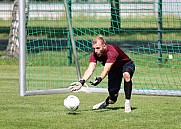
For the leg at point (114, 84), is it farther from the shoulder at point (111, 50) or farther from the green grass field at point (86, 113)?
the shoulder at point (111, 50)

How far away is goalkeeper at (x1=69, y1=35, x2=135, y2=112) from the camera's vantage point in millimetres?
10359

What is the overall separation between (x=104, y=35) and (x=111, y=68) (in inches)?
265

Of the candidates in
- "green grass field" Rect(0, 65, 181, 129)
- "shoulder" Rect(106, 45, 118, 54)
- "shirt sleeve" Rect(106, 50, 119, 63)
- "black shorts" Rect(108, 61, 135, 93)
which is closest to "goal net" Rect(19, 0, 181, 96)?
"green grass field" Rect(0, 65, 181, 129)

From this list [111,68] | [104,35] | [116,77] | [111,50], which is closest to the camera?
[111,50]

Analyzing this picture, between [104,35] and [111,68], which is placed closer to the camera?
[111,68]

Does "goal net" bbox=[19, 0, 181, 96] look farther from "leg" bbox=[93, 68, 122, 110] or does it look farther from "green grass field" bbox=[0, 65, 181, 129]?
"leg" bbox=[93, 68, 122, 110]

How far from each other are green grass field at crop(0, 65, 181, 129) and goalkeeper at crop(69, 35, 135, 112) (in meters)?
0.32

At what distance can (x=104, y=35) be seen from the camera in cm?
1769

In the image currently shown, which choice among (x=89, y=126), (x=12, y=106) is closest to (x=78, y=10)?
(x=12, y=106)

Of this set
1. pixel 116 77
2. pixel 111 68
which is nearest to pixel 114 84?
pixel 116 77

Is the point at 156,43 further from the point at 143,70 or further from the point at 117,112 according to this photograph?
the point at 117,112

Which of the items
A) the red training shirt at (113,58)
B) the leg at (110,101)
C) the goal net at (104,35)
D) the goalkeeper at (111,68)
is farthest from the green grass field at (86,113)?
the goal net at (104,35)

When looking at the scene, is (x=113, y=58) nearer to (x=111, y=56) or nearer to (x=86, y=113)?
(x=111, y=56)

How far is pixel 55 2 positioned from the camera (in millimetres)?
18859
